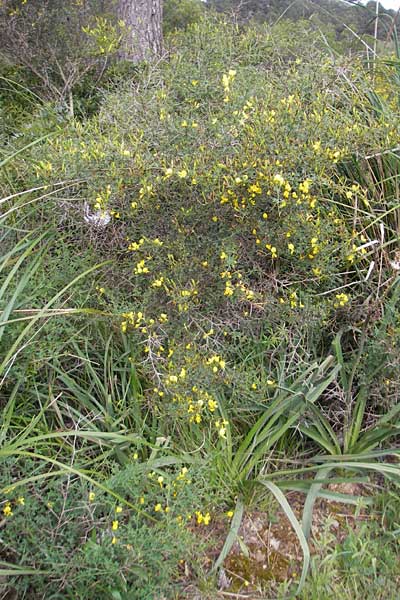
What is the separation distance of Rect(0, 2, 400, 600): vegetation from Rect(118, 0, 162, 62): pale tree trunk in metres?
1.61

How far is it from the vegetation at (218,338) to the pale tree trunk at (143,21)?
161 cm

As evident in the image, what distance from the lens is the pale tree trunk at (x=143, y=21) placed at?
421 centimetres

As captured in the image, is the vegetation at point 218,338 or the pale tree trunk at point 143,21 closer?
the vegetation at point 218,338

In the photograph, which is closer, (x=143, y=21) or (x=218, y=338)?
(x=218, y=338)

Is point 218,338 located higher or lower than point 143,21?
lower

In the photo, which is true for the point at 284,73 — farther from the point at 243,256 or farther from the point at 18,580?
the point at 18,580

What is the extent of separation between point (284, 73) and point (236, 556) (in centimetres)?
237

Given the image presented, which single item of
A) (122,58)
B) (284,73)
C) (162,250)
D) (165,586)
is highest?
(284,73)

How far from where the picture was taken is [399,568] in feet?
6.66

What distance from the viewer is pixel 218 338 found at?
2449mm

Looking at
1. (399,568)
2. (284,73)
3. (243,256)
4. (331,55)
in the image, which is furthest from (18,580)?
(331,55)

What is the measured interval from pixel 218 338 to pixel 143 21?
2935mm

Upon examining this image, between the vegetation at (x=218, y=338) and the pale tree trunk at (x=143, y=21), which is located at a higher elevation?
the pale tree trunk at (x=143, y=21)

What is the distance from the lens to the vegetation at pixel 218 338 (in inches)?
80.0
